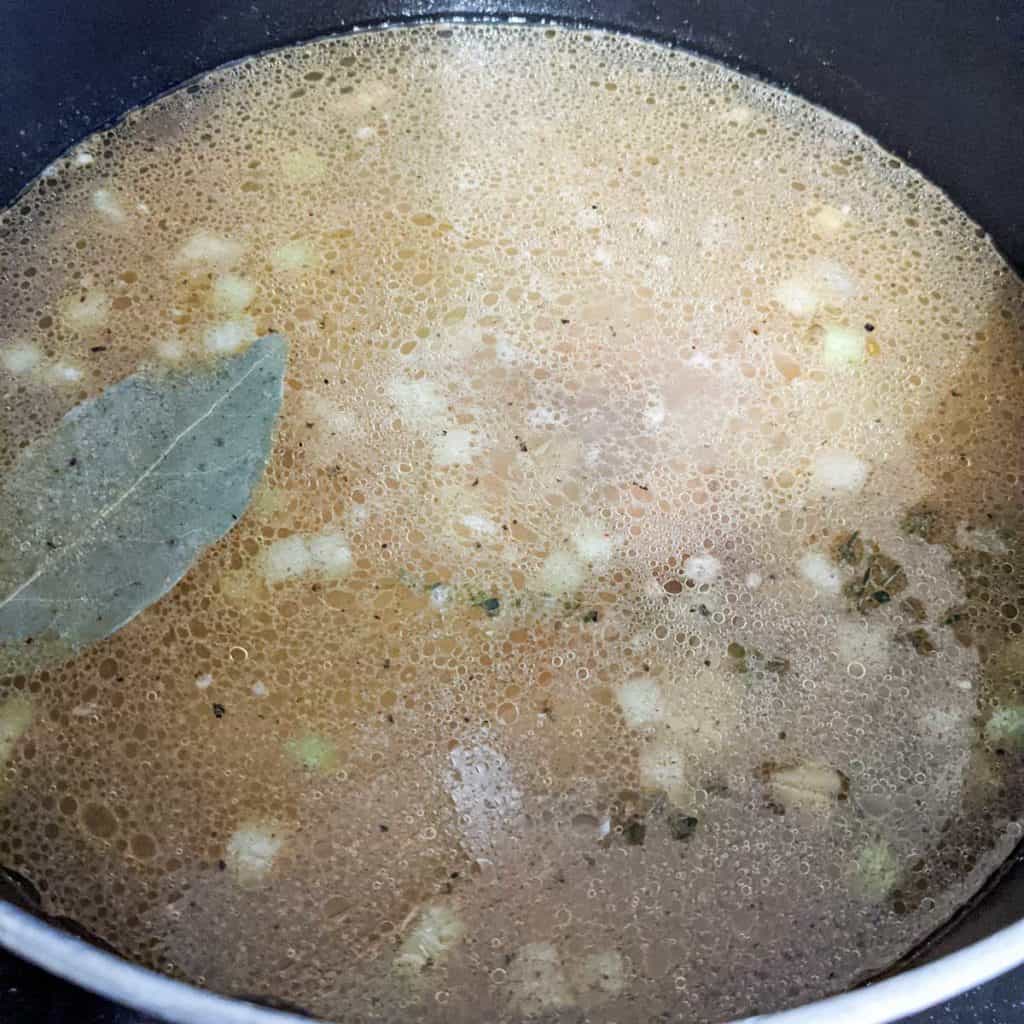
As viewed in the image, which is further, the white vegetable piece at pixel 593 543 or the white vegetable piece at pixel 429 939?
the white vegetable piece at pixel 593 543

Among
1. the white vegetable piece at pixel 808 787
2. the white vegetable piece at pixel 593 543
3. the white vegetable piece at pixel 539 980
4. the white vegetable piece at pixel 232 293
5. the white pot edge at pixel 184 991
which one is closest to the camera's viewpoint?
the white pot edge at pixel 184 991

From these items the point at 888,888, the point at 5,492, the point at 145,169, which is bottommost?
the point at 888,888

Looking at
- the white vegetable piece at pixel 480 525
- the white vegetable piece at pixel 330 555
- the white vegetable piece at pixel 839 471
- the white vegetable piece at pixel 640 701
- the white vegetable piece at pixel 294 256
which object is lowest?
the white vegetable piece at pixel 640 701

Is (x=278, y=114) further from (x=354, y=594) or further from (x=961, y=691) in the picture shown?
(x=961, y=691)

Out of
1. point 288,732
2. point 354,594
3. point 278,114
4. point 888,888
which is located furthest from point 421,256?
point 888,888

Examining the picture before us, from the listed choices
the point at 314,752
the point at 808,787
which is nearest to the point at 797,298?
the point at 808,787

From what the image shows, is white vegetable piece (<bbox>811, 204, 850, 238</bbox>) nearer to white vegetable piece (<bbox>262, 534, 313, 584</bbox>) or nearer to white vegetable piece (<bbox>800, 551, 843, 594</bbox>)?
white vegetable piece (<bbox>800, 551, 843, 594</bbox>)

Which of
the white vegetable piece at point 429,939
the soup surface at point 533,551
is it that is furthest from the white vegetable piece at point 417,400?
the white vegetable piece at point 429,939

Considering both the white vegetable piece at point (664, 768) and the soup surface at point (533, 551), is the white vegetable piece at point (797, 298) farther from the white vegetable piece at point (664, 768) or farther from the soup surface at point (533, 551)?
the white vegetable piece at point (664, 768)
